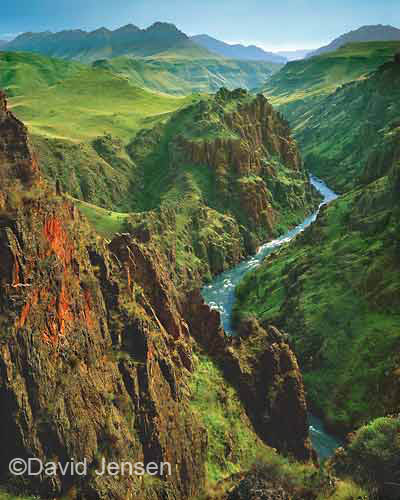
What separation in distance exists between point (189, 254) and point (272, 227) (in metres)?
33.7

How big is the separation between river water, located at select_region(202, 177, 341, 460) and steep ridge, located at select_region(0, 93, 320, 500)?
996cm

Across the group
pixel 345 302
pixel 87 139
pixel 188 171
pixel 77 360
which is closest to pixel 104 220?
pixel 188 171

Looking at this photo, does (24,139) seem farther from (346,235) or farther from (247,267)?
(247,267)

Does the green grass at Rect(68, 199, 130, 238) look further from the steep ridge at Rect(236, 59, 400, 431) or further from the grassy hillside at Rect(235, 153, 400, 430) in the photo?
the steep ridge at Rect(236, 59, 400, 431)

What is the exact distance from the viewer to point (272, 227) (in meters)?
132

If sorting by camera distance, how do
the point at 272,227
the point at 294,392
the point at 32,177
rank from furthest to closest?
the point at 272,227, the point at 294,392, the point at 32,177

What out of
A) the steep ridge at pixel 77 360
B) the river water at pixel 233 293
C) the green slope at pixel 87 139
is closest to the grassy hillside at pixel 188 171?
the green slope at pixel 87 139

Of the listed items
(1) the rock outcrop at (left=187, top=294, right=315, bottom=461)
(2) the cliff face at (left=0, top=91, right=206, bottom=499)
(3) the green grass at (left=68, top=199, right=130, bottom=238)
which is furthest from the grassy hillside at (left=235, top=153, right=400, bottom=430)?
(2) the cliff face at (left=0, top=91, right=206, bottom=499)

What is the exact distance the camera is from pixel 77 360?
34312mm

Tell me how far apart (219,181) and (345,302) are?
64.6 metres

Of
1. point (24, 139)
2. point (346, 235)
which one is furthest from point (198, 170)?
point (24, 139)

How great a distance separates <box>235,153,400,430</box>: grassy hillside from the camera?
62.2m

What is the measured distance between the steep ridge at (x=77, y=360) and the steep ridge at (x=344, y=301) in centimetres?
1607

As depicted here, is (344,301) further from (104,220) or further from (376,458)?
(104,220)
